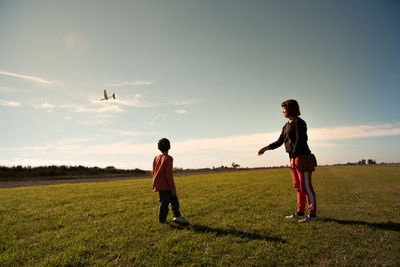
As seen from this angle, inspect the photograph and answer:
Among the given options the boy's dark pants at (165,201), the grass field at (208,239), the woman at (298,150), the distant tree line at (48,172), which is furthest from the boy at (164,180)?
the distant tree line at (48,172)

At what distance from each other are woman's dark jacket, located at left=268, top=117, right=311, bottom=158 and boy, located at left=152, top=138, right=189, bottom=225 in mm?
3169

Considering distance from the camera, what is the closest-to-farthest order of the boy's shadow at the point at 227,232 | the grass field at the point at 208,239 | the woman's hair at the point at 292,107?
the grass field at the point at 208,239 → the boy's shadow at the point at 227,232 → the woman's hair at the point at 292,107

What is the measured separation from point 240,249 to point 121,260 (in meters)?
1.93

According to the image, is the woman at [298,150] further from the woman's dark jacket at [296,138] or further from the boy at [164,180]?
the boy at [164,180]

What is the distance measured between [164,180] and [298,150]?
3.46 meters

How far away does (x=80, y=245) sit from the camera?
13.6ft

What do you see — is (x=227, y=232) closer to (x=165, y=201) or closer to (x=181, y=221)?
(x=181, y=221)

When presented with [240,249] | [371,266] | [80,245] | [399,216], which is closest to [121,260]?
[80,245]

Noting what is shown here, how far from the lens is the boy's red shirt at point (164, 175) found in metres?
5.36

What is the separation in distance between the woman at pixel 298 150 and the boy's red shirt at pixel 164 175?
3163 mm

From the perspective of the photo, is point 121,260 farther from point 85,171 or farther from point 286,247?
point 85,171

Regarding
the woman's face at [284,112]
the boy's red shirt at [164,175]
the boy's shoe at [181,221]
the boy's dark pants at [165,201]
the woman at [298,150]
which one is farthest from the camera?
the woman's face at [284,112]

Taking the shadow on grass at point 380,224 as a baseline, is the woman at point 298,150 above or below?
above

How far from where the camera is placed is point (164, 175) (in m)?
5.50
